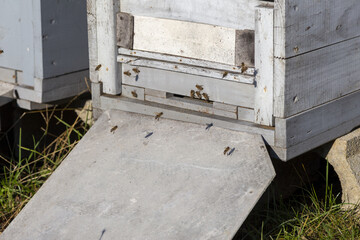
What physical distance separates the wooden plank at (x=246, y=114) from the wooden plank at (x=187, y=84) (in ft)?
0.10

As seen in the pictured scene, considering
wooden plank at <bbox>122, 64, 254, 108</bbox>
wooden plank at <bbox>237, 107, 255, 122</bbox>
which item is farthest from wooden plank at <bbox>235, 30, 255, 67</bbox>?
wooden plank at <bbox>237, 107, 255, 122</bbox>

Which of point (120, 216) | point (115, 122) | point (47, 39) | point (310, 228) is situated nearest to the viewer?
point (120, 216)

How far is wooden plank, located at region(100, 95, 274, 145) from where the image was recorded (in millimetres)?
3982

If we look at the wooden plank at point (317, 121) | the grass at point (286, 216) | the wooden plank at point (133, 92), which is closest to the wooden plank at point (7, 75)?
the grass at point (286, 216)

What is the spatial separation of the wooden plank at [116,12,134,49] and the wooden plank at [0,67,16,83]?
1.21m

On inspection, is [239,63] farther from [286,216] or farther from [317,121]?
[286,216]

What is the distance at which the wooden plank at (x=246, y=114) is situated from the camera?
13.2 feet

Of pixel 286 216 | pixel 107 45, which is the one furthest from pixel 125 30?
pixel 286 216

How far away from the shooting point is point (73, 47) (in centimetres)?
524

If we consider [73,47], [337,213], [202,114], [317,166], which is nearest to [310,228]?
[337,213]

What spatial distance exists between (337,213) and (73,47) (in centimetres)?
223

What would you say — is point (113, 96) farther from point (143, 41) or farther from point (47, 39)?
point (47, 39)

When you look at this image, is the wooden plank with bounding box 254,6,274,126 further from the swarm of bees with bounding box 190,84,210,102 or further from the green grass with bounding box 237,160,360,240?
the green grass with bounding box 237,160,360,240

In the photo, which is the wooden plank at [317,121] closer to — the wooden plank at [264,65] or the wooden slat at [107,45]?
the wooden plank at [264,65]
